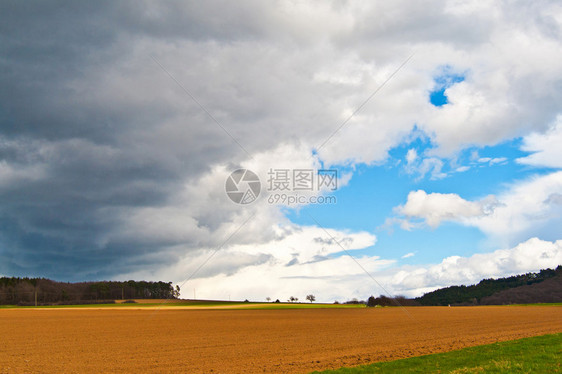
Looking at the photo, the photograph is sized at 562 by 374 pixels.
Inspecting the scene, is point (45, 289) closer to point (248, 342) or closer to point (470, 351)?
point (248, 342)

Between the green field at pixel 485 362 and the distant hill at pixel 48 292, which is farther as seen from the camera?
the distant hill at pixel 48 292

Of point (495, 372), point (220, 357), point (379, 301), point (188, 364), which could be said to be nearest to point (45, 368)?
point (188, 364)

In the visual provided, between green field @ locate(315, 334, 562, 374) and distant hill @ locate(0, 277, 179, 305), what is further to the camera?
distant hill @ locate(0, 277, 179, 305)

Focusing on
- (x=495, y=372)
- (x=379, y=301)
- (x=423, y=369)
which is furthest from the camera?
(x=379, y=301)

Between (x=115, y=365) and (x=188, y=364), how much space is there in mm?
3894

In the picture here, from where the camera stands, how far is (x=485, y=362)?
70.3 feet

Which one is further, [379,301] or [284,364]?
[379,301]

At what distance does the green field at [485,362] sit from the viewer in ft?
61.7

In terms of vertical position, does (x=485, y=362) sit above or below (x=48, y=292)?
above

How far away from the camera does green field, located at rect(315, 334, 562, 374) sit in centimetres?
1880

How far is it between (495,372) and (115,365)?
1865 cm

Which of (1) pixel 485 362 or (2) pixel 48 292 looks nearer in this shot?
(1) pixel 485 362

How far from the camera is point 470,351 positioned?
2669cm

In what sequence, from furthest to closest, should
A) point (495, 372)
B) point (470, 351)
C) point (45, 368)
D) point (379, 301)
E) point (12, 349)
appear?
point (379, 301)
point (12, 349)
point (470, 351)
point (45, 368)
point (495, 372)
